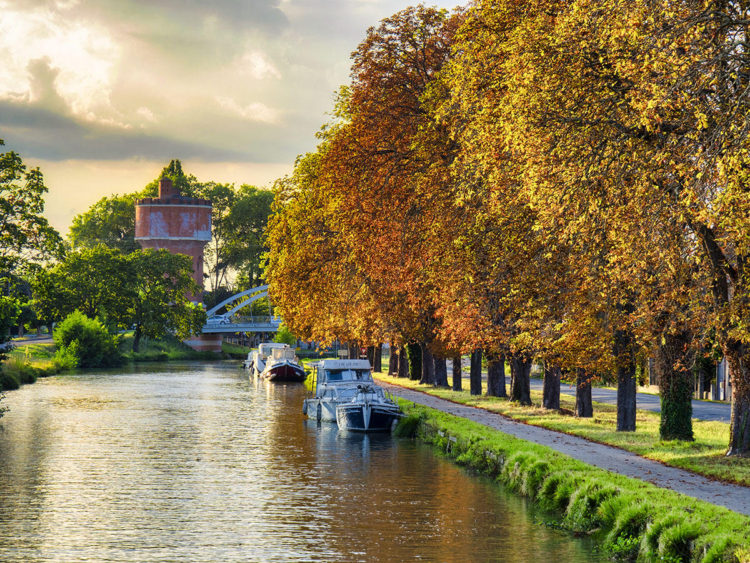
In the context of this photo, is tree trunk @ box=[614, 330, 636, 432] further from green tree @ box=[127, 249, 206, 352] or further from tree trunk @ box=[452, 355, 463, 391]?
green tree @ box=[127, 249, 206, 352]

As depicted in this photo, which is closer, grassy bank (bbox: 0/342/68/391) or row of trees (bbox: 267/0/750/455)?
row of trees (bbox: 267/0/750/455)

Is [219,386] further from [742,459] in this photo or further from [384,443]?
[742,459]

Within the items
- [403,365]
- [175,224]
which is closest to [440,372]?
[403,365]

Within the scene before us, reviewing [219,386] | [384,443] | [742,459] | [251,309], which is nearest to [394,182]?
[384,443]

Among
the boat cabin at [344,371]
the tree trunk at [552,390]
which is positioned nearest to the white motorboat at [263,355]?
the boat cabin at [344,371]

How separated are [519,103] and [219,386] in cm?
Result: 4946

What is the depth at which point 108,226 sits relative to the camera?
14688 centimetres

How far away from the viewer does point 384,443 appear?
34.1 m

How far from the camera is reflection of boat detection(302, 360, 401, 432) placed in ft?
123

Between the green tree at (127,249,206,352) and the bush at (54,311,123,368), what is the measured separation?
1389 centimetres

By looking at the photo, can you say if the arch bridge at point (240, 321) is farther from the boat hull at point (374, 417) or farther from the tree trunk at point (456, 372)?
the boat hull at point (374, 417)

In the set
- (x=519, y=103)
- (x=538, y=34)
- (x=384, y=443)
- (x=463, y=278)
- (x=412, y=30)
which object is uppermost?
(x=412, y=30)

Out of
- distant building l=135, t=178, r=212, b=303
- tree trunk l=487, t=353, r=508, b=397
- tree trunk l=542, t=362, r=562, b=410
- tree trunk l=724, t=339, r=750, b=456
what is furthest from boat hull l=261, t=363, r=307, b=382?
distant building l=135, t=178, r=212, b=303

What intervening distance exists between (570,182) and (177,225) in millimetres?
A: 117072
